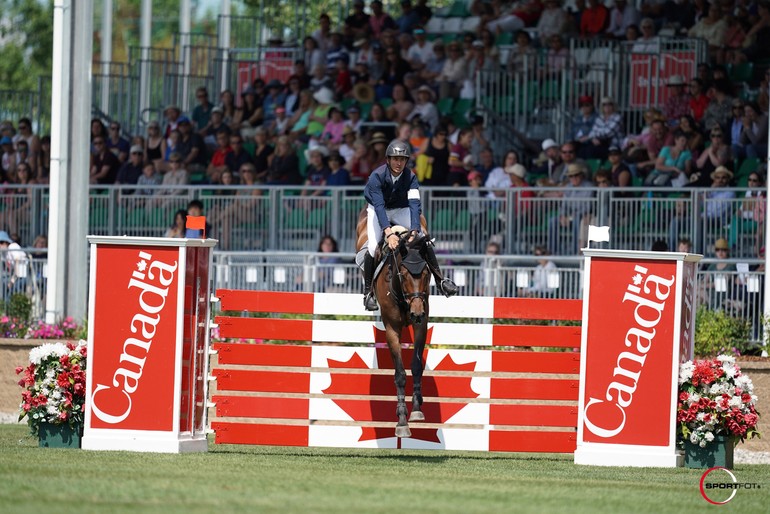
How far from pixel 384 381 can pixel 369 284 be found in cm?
93

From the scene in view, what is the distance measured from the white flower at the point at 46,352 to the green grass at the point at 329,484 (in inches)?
30.5

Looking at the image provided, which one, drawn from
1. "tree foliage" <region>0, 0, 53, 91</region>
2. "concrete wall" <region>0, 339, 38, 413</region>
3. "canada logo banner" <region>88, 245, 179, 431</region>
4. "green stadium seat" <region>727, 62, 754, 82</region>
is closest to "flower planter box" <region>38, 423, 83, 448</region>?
"canada logo banner" <region>88, 245, 179, 431</region>

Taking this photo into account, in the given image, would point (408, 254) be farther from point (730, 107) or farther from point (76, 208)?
point (730, 107)

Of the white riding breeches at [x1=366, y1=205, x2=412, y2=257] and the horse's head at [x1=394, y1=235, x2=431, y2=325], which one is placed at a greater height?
the white riding breeches at [x1=366, y1=205, x2=412, y2=257]

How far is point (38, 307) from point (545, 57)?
962 centimetres

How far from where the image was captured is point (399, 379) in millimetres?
12773

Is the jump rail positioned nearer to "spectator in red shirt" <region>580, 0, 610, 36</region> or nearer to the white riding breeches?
the white riding breeches

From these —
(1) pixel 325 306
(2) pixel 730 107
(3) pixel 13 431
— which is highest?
(2) pixel 730 107

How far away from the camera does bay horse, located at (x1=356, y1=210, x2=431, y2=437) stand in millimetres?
12578

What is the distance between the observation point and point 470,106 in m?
24.7

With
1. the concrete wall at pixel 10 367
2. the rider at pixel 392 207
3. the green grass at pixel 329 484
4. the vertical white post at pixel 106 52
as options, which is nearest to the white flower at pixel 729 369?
the green grass at pixel 329 484

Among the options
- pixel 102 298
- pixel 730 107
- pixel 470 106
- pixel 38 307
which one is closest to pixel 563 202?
pixel 730 107

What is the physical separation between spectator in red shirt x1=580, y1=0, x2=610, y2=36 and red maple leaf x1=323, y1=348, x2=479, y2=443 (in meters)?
13.6

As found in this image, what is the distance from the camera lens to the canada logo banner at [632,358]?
493 inches
